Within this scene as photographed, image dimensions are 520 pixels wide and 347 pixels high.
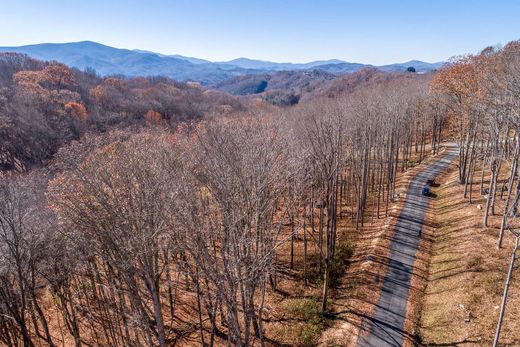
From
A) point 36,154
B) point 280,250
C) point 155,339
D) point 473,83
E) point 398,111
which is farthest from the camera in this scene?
point 36,154

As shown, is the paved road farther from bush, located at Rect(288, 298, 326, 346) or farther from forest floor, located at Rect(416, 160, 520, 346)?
bush, located at Rect(288, 298, 326, 346)

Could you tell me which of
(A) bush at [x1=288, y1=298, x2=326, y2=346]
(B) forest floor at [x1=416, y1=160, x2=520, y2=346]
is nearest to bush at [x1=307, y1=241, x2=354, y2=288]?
(A) bush at [x1=288, y1=298, x2=326, y2=346]

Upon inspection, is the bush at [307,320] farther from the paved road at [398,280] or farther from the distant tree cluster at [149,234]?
the paved road at [398,280]

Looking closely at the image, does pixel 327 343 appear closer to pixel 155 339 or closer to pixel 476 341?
pixel 476 341

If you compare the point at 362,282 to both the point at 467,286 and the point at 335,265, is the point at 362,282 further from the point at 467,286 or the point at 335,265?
the point at 467,286

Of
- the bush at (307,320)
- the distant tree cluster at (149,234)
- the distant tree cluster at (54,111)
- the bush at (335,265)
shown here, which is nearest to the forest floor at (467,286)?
the bush at (307,320)

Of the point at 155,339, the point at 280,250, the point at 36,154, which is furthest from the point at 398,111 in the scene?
the point at 36,154
